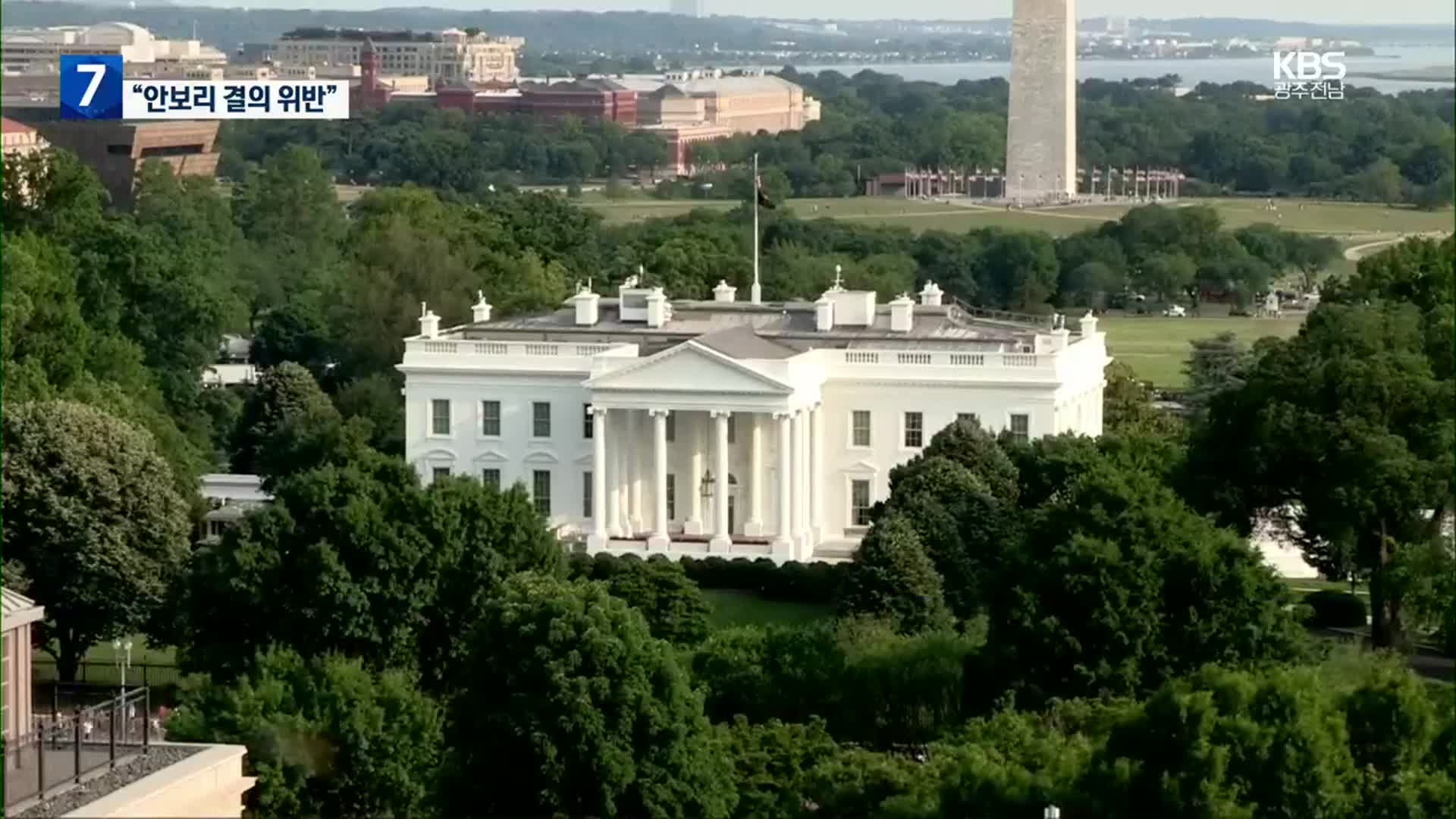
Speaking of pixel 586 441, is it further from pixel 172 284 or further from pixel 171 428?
pixel 172 284

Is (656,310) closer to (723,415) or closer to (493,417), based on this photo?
(493,417)

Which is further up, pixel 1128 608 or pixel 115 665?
pixel 1128 608

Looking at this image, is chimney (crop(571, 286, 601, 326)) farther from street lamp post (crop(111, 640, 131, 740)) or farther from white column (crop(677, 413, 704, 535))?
street lamp post (crop(111, 640, 131, 740))

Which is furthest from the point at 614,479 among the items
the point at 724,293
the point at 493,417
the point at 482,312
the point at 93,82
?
the point at 93,82

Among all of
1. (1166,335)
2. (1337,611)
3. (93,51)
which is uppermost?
(93,51)

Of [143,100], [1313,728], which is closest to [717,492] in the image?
[1313,728]
